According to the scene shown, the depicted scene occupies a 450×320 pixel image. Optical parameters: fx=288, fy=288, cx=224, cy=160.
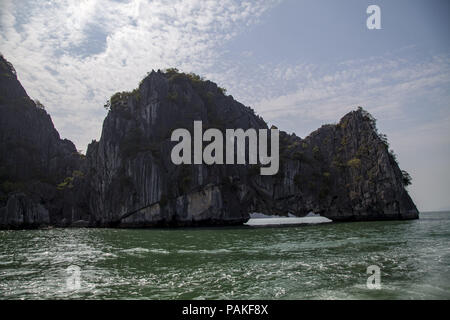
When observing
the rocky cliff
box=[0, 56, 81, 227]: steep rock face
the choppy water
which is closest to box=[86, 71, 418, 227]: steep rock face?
the rocky cliff

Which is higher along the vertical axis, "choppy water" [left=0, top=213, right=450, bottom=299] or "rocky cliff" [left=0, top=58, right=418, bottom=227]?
"rocky cliff" [left=0, top=58, right=418, bottom=227]

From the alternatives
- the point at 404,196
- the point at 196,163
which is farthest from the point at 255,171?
the point at 404,196

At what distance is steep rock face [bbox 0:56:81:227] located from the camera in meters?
57.1

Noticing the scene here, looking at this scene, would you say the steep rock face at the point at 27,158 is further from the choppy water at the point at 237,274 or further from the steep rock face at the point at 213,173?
the choppy water at the point at 237,274

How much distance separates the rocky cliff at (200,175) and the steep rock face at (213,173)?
0.19m

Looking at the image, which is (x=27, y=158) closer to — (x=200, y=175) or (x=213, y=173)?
(x=200, y=175)

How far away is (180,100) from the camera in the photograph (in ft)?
205

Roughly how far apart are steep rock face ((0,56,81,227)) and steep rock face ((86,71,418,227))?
1076cm

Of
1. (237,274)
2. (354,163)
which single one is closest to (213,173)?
(354,163)

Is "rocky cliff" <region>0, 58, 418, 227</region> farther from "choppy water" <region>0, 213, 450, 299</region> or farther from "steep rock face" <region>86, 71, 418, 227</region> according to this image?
"choppy water" <region>0, 213, 450, 299</region>

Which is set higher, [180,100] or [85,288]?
[180,100]

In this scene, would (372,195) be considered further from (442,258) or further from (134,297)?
(134,297)

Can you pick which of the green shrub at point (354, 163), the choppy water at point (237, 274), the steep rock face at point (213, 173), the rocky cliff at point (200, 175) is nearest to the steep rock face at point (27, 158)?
the rocky cliff at point (200, 175)
